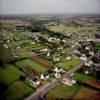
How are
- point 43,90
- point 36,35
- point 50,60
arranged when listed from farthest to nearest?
point 36,35 → point 50,60 → point 43,90

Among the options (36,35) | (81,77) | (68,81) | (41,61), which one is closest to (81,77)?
(81,77)

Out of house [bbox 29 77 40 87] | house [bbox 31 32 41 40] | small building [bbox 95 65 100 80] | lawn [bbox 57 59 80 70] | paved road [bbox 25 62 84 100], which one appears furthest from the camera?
house [bbox 31 32 41 40]

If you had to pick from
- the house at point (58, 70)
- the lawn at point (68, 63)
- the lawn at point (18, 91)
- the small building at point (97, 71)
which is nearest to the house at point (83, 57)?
the lawn at point (68, 63)

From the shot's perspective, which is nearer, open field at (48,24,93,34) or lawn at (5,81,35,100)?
lawn at (5,81,35,100)

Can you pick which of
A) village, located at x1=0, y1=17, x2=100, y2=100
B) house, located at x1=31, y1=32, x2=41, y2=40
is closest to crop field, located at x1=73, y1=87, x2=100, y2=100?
village, located at x1=0, y1=17, x2=100, y2=100

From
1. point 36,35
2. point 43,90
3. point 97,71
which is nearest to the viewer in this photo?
point 43,90

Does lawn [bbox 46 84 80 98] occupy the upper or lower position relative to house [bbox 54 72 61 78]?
lower

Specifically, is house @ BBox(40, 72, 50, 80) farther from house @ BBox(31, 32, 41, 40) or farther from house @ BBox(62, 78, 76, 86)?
house @ BBox(31, 32, 41, 40)

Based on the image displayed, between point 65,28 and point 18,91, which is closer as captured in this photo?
point 18,91

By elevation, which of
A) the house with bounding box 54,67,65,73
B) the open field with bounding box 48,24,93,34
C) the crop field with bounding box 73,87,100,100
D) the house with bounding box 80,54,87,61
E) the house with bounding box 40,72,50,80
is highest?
the open field with bounding box 48,24,93,34

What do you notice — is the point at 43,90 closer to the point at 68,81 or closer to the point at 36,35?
the point at 68,81
